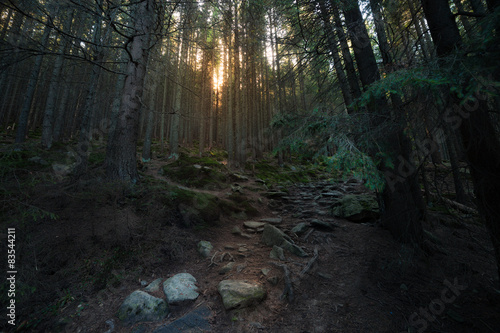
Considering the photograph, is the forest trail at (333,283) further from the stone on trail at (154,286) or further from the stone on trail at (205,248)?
the stone on trail at (154,286)

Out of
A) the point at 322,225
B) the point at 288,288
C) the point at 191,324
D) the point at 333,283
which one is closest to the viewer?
the point at 191,324

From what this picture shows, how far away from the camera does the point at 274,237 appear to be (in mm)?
4922

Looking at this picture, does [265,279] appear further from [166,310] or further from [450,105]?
[450,105]

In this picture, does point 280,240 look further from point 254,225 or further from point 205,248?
point 205,248

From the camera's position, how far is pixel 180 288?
10.5 feet

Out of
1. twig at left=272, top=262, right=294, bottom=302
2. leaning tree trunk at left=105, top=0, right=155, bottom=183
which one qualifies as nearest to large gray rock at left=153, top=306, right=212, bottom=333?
twig at left=272, top=262, right=294, bottom=302

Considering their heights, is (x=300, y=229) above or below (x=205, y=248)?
above

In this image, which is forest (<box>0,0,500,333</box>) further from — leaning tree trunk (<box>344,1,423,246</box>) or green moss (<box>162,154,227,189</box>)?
green moss (<box>162,154,227,189</box>)

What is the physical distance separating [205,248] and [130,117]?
13.1ft

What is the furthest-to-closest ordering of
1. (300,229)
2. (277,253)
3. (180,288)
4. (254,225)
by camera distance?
(254,225) → (300,229) → (277,253) → (180,288)

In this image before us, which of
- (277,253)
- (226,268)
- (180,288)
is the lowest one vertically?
(180,288)

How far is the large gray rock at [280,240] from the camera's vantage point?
14.5 ft

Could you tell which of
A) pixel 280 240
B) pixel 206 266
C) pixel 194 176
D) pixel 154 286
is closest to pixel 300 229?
pixel 280 240

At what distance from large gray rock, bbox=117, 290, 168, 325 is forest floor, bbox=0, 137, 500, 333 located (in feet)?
0.36
